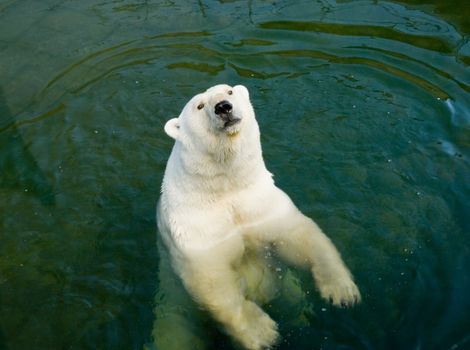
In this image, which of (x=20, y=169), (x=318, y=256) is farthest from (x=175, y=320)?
(x=20, y=169)

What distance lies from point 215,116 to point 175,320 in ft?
5.10

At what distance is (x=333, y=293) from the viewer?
4340 mm

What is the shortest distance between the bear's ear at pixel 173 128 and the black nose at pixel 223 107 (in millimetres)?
627

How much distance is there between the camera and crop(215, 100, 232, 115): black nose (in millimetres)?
4047

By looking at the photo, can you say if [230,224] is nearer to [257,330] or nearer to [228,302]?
[228,302]

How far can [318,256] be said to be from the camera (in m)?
4.46

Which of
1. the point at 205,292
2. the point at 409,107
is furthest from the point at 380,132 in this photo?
the point at 205,292

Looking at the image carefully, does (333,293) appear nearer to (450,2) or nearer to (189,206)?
(189,206)

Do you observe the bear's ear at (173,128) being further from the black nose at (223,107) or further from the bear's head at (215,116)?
the black nose at (223,107)

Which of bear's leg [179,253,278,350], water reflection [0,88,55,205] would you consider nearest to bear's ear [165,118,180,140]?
bear's leg [179,253,278,350]

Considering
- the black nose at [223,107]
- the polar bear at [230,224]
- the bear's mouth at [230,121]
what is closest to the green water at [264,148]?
the polar bear at [230,224]

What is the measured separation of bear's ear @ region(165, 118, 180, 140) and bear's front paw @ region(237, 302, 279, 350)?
4.66 feet

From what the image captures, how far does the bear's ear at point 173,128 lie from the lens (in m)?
4.61

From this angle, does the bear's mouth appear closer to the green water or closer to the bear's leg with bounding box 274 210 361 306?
the bear's leg with bounding box 274 210 361 306
